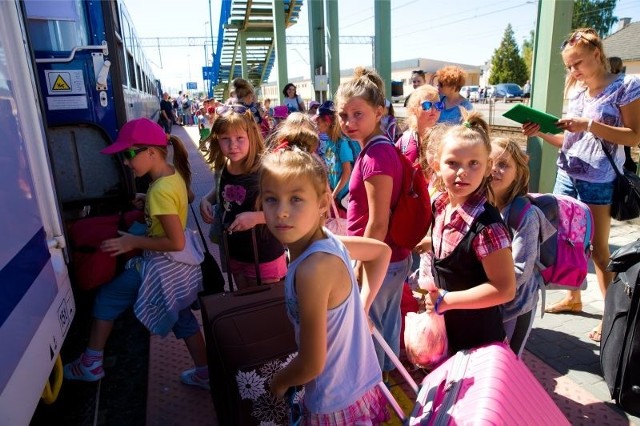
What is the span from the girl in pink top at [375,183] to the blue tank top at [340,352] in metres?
0.59

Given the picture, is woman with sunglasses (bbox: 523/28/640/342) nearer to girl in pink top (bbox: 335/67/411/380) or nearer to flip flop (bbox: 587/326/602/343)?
flip flop (bbox: 587/326/602/343)

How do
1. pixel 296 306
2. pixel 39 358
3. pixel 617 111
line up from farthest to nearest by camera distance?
pixel 617 111 → pixel 39 358 → pixel 296 306

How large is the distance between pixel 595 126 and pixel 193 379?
2.89m

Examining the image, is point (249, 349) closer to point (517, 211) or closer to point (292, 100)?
point (517, 211)

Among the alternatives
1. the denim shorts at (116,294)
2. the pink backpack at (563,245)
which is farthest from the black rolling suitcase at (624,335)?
the denim shorts at (116,294)

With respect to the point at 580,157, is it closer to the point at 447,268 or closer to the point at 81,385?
the point at 447,268

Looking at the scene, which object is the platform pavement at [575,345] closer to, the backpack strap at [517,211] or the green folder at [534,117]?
the backpack strap at [517,211]

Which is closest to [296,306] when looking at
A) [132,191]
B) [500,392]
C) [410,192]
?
[500,392]

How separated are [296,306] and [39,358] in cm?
120

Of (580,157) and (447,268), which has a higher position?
(580,157)

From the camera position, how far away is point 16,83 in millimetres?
2092

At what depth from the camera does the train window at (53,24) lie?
3.42 m

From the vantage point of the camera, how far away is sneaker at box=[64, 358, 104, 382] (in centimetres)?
261

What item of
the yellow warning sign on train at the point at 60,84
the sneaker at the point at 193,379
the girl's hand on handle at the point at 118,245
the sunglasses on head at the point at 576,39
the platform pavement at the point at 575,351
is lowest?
the platform pavement at the point at 575,351
